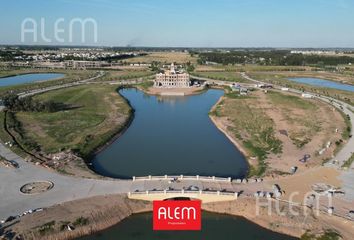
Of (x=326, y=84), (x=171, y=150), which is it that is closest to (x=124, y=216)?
(x=171, y=150)

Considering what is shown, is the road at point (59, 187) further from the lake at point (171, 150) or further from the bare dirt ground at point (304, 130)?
the bare dirt ground at point (304, 130)

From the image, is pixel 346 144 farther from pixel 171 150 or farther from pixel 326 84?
pixel 326 84

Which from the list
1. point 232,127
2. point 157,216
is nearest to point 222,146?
point 232,127

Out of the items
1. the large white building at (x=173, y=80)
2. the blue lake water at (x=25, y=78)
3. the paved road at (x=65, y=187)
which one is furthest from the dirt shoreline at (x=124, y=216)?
the blue lake water at (x=25, y=78)

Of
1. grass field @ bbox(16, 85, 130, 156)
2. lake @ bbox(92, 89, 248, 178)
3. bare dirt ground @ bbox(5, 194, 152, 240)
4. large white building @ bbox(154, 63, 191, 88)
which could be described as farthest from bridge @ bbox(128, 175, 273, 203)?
large white building @ bbox(154, 63, 191, 88)

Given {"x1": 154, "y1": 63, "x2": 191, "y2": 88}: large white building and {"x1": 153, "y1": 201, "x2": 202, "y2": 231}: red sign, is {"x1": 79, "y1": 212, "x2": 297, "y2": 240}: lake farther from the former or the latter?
{"x1": 154, "y1": 63, "x2": 191, "y2": 88}: large white building
